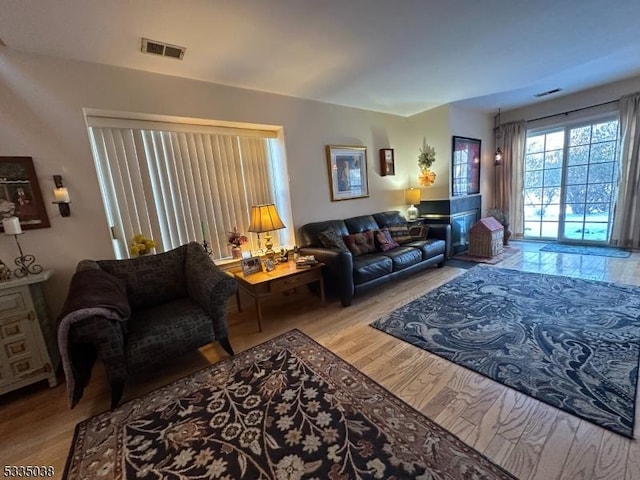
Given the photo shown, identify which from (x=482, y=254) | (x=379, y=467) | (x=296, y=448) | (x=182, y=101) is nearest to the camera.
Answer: (x=379, y=467)

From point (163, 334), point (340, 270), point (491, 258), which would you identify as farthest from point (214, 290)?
point (491, 258)

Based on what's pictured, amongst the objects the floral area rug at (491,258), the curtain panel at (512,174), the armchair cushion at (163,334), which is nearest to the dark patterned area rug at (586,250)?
the floral area rug at (491,258)

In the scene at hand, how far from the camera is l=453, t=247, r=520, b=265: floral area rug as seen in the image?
13.7ft

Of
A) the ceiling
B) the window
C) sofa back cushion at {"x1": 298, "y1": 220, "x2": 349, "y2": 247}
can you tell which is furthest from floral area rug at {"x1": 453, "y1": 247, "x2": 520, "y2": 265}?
the window

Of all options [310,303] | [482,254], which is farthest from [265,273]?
[482,254]

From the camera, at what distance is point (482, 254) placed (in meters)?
4.44

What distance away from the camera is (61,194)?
2.17 metres

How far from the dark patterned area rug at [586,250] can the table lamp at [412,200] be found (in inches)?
87.8

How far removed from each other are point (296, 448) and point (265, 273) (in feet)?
5.57

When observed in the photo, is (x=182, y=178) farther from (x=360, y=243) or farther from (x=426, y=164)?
(x=426, y=164)

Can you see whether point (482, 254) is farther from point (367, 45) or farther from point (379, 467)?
point (379, 467)

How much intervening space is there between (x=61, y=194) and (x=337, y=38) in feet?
8.47

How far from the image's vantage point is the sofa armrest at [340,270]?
9.45 feet

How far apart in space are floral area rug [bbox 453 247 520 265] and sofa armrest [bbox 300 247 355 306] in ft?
8.27
